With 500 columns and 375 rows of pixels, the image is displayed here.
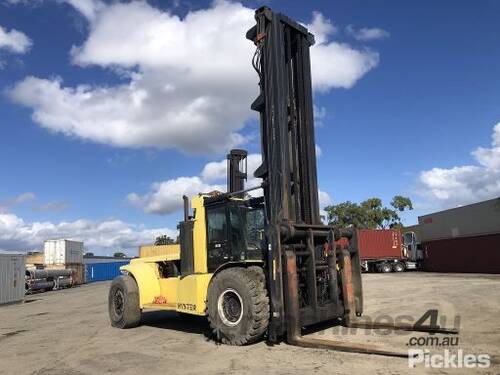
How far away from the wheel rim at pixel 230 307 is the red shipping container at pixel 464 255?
28909 mm

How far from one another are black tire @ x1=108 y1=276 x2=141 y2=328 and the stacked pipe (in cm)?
2605

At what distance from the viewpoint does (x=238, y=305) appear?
9.74 meters

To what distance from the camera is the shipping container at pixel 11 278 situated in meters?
29.0

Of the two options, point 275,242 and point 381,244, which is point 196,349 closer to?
point 275,242

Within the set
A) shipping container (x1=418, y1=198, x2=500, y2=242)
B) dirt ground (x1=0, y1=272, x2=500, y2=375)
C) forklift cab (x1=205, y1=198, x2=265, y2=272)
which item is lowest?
dirt ground (x1=0, y1=272, x2=500, y2=375)

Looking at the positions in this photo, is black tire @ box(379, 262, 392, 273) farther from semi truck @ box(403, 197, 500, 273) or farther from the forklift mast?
the forklift mast

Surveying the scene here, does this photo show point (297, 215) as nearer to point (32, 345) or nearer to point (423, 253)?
point (32, 345)

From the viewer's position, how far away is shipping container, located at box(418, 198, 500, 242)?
124 ft

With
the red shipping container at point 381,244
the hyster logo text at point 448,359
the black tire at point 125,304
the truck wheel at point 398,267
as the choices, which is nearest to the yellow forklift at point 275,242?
the hyster logo text at point 448,359

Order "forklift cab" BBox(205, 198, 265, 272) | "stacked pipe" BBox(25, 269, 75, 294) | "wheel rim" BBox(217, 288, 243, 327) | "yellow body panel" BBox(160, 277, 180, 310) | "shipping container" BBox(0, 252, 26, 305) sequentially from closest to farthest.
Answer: "wheel rim" BBox(217, 288, 243, 327)
"forklift cab" BBox(205, 198, 265, 272)
"yellow body panel" BBox(160, 277, 180, 310)
"shipping container" BBox(0, 252, 26, 305)
"stacked pipe" BBox(25, 269, 75, 294)

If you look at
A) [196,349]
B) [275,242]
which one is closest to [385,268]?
[196,349]

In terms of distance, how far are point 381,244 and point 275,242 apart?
35.6 meters

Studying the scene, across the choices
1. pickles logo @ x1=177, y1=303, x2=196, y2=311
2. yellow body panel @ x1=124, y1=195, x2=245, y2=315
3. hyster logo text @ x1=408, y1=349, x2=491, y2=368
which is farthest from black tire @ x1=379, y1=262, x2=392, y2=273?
hyster logo text @ x1=408, y1=349, x2=491, y2=368

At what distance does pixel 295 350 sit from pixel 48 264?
40401 mm
